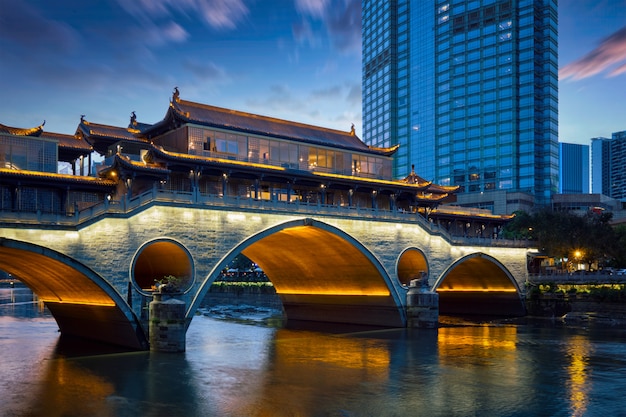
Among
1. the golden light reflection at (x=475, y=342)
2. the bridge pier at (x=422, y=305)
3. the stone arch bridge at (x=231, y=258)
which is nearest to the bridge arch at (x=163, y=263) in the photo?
the stone arch bridge at (x=231, y=258)

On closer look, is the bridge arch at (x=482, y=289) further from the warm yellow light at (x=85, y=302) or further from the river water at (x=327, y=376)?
the warm yellow light at (x=85, y=302)

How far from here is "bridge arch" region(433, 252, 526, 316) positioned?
72.6m

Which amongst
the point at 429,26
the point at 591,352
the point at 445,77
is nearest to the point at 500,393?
the point at 591,352

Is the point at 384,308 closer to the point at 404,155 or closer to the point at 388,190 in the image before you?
the point at 388,190

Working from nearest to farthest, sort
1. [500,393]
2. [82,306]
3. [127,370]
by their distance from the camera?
1. [500,393]
2. [127,370]
3. [82,306]

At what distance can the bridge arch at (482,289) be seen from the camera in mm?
72562

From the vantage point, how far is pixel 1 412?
82.6 ft

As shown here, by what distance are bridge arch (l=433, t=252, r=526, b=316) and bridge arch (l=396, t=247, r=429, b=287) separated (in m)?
8.61

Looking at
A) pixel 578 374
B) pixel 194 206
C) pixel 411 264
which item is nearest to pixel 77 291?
pixel 194 206

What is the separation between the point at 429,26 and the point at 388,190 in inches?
4947

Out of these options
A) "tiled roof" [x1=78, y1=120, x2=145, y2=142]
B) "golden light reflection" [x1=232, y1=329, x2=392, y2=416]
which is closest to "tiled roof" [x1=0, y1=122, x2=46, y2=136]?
"tiled roof" [x1=78, y1=120, x2=145, y2=142]

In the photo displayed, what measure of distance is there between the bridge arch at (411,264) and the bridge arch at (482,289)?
861 centimetres

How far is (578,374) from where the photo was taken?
33.2 m

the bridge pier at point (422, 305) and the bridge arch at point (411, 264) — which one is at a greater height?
the bridge arch at point (411, 264)
